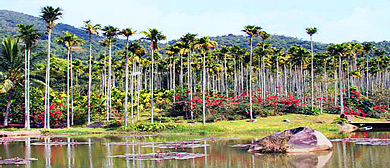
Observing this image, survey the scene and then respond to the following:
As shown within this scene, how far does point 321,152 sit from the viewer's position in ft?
89.6

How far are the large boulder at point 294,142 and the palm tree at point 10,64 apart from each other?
45.3 m

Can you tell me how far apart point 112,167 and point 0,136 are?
3538cm

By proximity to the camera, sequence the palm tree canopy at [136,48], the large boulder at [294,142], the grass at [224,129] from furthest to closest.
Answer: the palm tree canopy at [136,48] < the grass at [224,129] < the large boulder at [294,142]

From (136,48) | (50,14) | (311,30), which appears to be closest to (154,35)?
(136,48)

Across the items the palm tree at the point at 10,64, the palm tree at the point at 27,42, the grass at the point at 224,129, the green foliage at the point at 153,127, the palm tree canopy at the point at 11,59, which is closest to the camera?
the grass at the point at 224,129

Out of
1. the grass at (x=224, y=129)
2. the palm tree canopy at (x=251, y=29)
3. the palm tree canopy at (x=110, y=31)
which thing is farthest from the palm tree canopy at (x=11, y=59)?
the palm tree canopy at (x=251, y=29)

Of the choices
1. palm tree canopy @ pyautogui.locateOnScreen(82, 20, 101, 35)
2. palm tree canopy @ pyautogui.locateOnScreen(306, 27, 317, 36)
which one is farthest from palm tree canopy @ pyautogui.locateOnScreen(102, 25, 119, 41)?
palm tree canopy @ pyautogui.locateOnScreen(306, 27, 317, 36)

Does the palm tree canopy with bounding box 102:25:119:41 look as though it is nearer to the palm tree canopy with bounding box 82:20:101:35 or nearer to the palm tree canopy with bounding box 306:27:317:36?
the palm tree canopy with bounding box 82:20:101:35

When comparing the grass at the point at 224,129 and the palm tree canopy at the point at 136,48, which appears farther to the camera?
the palm tree canopy at the point at 136,48

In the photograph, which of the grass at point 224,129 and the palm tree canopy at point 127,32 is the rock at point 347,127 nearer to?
the grass at point 224,129

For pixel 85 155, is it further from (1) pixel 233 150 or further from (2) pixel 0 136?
(2) pixel 0 136

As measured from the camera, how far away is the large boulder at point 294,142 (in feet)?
89.5

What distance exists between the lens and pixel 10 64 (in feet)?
201

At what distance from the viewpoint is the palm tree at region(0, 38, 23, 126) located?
6034cm
